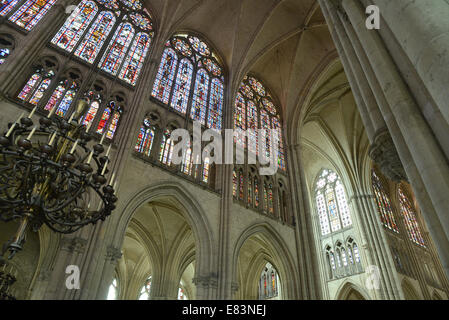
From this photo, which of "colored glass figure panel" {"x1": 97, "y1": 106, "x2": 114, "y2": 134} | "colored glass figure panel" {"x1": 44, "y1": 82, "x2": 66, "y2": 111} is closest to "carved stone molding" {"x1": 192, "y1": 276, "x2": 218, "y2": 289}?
"colored glass figure panel" {"x1": 97, "y1": 106, "x2": 114, "y2": 134}

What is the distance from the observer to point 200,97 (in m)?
13.9

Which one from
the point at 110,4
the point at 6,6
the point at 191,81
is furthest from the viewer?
the point at 191,81

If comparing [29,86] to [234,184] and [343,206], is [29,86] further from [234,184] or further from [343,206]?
[343,206]

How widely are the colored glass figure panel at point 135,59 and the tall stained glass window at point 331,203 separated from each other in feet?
53.0

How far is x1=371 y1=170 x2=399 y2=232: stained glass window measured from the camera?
69.3 ft

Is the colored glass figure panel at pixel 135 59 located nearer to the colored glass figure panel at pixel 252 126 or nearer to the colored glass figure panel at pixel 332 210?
the colored glass figure panel at pixel 252 126

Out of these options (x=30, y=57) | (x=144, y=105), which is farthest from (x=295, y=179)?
(x=30, y=57)

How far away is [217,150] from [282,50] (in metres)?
8.73

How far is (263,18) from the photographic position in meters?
16.2

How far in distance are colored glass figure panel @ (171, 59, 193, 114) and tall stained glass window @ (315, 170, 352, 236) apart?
45.5 ft

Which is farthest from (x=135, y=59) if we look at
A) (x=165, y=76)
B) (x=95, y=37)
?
(x=95, y=37)

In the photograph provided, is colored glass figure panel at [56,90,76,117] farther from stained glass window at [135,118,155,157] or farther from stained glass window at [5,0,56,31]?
stained glass window at [135,118,155,157]

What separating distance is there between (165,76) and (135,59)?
55.8 inches

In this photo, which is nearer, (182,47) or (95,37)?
(95,37)
